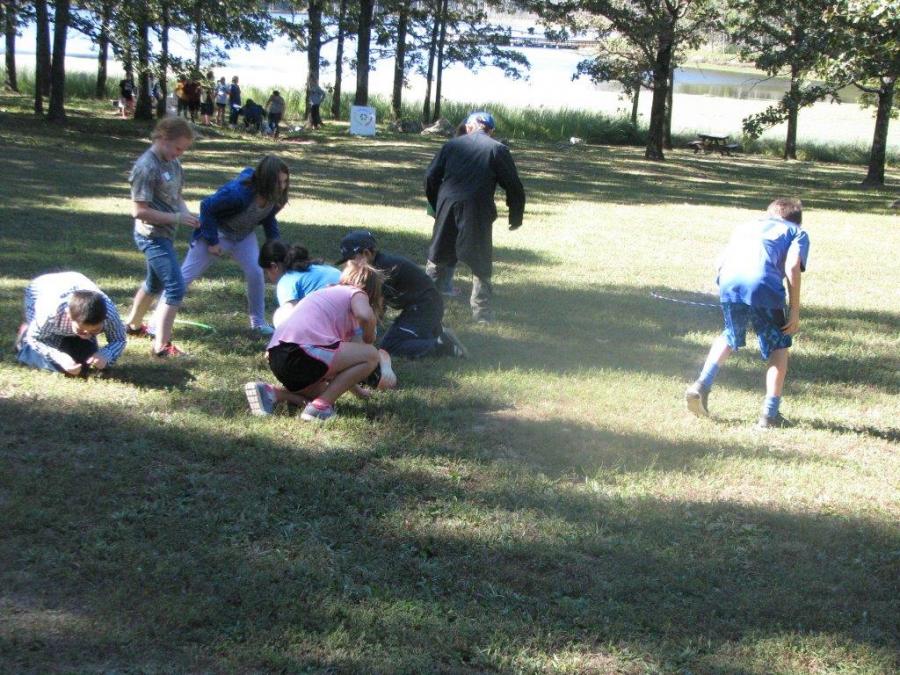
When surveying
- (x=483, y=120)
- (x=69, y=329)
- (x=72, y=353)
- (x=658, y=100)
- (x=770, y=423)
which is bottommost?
(x=770, y=423)

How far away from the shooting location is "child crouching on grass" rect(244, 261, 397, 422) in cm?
565

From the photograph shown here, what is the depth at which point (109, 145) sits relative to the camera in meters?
22.1

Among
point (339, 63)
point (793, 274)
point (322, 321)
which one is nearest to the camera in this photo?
point (322, 321)

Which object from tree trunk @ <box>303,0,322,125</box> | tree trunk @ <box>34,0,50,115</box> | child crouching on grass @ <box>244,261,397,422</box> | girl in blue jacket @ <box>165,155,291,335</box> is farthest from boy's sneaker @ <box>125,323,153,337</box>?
tree trunk @ <box>303,0,322,125</box>

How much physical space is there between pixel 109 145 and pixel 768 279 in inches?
753

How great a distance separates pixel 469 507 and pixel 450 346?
2.66 metres

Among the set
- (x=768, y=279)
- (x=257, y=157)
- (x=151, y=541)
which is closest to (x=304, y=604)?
(x=151, y=541)

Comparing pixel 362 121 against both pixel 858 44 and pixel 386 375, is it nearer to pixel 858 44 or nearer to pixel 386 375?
pixel 858 44

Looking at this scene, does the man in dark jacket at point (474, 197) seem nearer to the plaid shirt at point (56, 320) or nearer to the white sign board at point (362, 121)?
the plaid shirt at point (56, 320)

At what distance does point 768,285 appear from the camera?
5938 mm

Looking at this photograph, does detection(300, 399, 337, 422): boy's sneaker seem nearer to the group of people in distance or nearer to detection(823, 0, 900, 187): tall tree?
the group of people in distance

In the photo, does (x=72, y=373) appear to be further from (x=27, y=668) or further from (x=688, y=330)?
(x=688, y=330)

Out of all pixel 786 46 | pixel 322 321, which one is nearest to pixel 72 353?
pixel 322 321

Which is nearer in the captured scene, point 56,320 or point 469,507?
point 469,507
